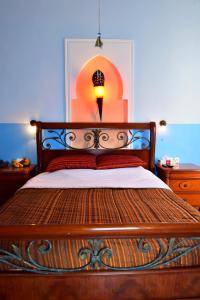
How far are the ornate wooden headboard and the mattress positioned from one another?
0.95 m

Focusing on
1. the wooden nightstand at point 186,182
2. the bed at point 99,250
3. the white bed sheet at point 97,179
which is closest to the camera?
the bed at point 99,250

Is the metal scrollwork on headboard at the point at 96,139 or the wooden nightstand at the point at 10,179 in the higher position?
the metal scrollwork on headboard at the point at 96,139

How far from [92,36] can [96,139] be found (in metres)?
1.33

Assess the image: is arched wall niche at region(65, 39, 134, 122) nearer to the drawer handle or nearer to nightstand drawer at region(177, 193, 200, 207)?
the drawer handle

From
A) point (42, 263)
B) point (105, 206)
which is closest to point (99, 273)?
point (42, 263)

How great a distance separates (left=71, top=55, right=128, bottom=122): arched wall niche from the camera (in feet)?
9.11

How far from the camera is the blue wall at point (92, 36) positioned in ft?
8.80

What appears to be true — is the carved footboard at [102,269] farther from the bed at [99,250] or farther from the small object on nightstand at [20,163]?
the small object on nightstand at [20,163]

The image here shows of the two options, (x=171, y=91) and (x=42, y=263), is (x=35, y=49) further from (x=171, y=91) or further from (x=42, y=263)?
(x=42, y=263)

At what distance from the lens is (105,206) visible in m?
1.45

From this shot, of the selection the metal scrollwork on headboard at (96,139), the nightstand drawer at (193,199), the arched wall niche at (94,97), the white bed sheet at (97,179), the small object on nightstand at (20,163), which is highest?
the arched wall niche at (94,97)

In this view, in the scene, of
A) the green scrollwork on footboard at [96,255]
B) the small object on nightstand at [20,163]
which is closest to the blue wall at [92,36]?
the small object on nightstand at [20,163]

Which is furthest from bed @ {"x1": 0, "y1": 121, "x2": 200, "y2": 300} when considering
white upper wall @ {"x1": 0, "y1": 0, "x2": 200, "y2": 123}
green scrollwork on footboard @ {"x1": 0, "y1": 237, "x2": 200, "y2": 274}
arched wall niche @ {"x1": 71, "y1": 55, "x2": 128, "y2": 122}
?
white upper wall @ {"x1": 0, "y1": 0, "x2": 200, "y2": 123}

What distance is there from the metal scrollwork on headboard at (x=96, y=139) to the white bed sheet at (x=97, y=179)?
0.53 metres
